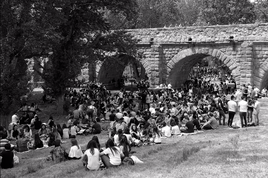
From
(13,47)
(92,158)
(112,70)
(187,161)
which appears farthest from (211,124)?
(112,70)

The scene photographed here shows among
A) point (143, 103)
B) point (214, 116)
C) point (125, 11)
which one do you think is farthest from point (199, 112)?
point (125, 11)

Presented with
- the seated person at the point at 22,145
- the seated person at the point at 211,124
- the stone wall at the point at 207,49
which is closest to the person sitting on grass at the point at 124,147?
the seated person at the point at 22,145

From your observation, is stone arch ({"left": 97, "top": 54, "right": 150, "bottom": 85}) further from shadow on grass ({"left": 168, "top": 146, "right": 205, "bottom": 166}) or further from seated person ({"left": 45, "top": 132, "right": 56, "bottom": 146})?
shadow on grass ({"left": 168, "top": 146, "right": 205, "bottom": 166})

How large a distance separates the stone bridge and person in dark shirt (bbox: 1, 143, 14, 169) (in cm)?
1445

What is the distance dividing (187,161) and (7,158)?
5349 millimetres

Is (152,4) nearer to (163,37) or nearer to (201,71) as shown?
(201,71)

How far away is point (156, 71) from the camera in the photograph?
1275 inches

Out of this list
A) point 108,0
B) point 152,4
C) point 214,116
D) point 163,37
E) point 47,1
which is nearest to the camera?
point 214,116

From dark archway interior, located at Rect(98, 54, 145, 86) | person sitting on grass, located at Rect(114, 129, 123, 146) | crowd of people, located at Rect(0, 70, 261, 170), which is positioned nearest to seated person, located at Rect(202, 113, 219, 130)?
crowd of people, located at Rect(0, 70, 261, 170)

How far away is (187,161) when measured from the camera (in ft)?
39.2

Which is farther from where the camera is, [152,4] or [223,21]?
[152,4]

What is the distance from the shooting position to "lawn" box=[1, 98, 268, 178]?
420 inches

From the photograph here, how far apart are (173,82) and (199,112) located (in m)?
13.2

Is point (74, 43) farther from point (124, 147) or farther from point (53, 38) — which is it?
point (124, 147)
